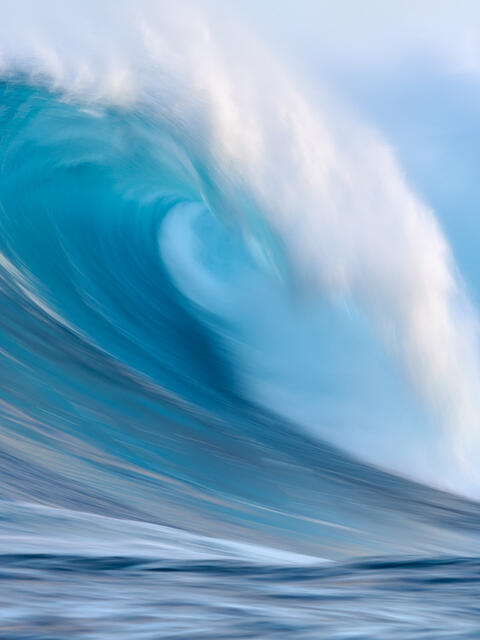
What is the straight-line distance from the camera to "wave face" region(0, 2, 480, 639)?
138cm

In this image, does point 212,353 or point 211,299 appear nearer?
point 212,353

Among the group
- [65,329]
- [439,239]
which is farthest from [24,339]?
[439,239]

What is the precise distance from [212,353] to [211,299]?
29.9 inches

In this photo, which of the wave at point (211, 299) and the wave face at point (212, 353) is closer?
the wave face at point (212, 353)

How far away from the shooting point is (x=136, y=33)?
6.94 m

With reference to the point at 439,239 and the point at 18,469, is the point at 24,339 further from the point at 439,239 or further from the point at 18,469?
the point at 439,239

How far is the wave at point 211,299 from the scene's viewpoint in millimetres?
3223

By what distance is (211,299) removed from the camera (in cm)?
571

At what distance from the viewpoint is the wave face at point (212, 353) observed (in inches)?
54.5

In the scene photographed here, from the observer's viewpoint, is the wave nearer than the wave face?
No

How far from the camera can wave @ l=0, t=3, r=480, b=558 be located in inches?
127

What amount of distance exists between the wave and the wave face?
21 millimetres

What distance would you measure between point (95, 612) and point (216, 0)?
26.0ft

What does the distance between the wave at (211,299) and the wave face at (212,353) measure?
0.02 metres
